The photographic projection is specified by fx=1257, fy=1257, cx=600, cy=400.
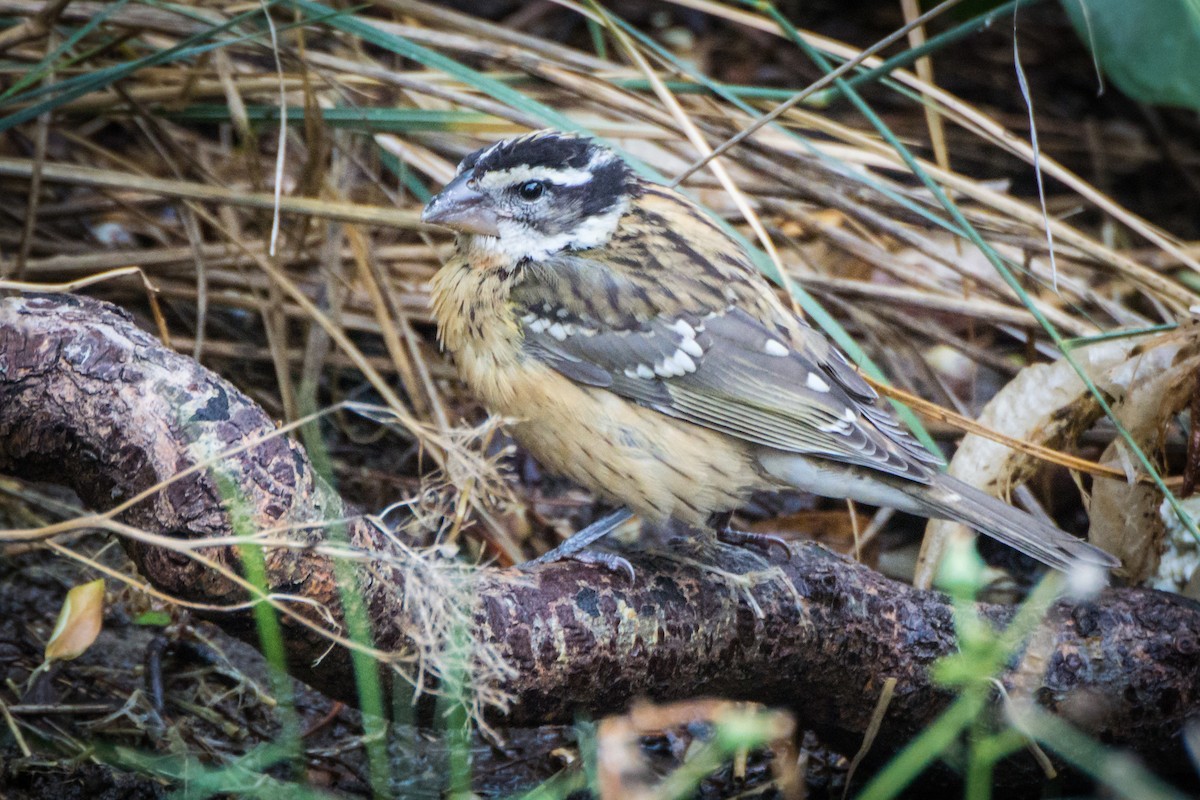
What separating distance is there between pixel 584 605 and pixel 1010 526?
1113 millimetres

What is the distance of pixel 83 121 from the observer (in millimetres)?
4828

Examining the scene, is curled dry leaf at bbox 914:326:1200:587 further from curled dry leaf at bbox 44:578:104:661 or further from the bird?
curled dry leaf at bbox 44:578:104:661

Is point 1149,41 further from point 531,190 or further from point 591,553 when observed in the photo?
point 591,553

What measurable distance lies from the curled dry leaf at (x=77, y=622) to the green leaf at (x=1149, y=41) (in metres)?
3.21

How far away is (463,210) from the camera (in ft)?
11.3

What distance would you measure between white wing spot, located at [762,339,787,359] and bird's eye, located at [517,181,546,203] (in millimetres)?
758

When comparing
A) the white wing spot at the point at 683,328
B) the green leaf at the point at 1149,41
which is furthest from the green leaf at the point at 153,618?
the green leaf at the point at 1149,41

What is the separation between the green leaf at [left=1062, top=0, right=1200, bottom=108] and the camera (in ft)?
12.8

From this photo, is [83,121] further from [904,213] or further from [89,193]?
[904,213]

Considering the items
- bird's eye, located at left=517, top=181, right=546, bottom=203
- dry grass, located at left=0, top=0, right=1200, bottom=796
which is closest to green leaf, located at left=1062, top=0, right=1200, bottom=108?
dry grass, located at left=0, top=0, right=1200, bottom=796

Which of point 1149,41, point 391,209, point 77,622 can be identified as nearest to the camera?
point 77,622

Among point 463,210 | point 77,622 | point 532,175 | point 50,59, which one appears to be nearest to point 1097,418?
point 532,175

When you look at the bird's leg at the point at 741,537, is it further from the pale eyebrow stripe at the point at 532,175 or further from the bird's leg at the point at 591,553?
the pale eyebrow stripe at the point at 532,175

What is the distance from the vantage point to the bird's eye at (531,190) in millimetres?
3500
